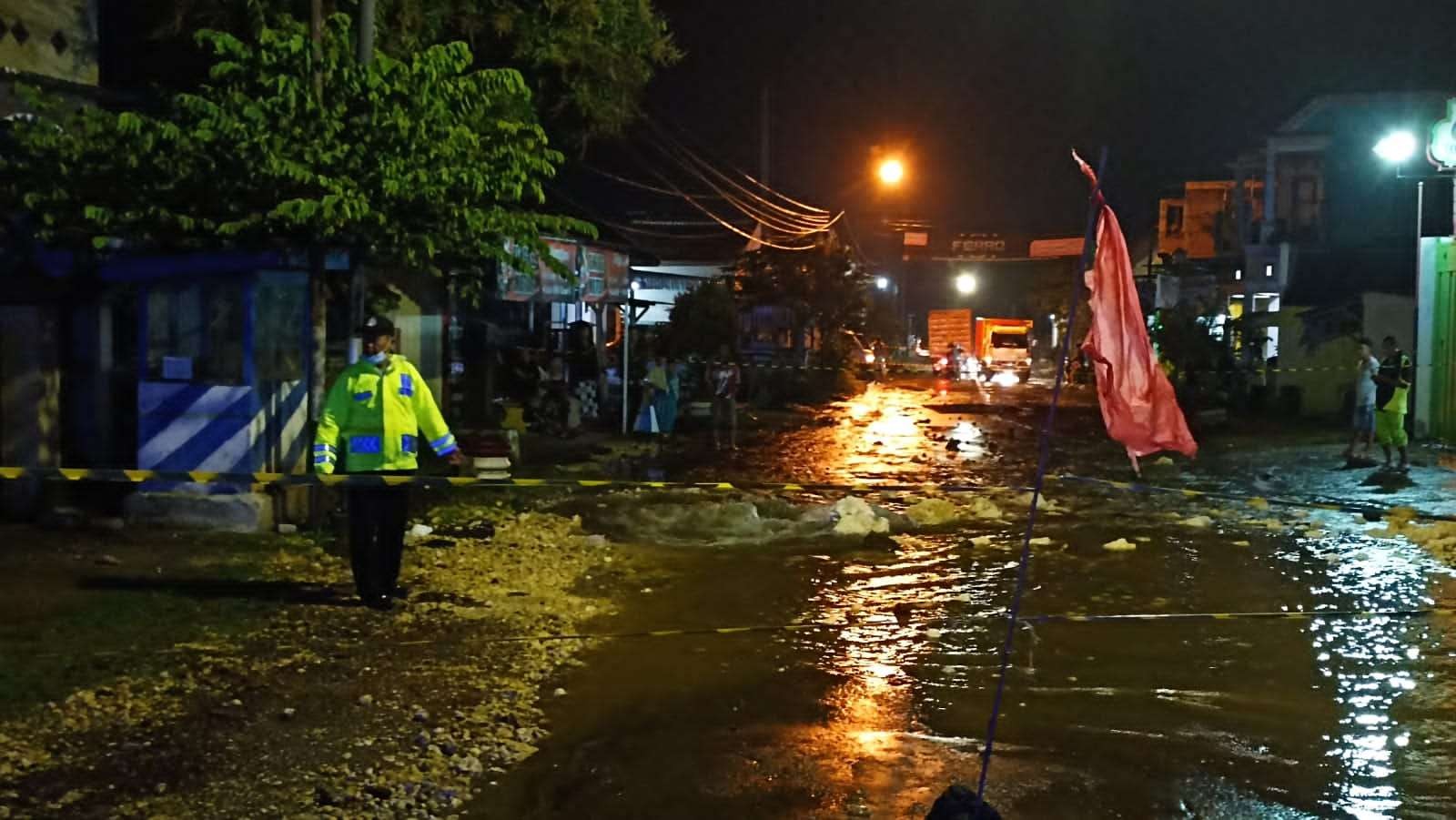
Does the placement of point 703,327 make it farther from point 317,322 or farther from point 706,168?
point 317,322

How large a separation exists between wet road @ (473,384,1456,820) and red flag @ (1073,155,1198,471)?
1512 millimetres

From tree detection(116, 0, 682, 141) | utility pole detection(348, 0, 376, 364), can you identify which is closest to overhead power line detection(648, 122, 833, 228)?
tree detection(116, 0, 682, 141)

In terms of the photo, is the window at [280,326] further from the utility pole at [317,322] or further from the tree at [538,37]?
the tree at [538,37]

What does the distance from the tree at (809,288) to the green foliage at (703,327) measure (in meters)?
8.19

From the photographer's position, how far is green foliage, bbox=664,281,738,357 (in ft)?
106

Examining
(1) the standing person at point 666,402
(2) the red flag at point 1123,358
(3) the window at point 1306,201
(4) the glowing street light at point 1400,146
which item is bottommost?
(1) the standing person at point 666,402

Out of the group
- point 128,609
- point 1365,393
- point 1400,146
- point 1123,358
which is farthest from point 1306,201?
point 128,609

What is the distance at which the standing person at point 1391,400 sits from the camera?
17.2 m

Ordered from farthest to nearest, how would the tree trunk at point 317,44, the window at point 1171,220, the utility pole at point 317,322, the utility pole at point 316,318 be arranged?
the window at point 1171,220 < the utility pole at point 317,322 < the utility pole at point 316,318 < the tree trunk at point 317,44

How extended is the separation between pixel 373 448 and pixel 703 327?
925 inches

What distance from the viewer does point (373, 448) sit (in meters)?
8.85

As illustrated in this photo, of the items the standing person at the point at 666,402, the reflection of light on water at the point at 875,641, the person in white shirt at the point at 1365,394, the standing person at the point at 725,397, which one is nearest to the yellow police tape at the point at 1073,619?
the reflection of light on water at the point at 875,641

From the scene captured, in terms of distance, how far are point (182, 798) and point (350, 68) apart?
7.48m

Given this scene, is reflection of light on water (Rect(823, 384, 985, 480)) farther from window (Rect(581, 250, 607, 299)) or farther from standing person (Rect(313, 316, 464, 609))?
standing person (Rect(313, 316, 464, 609))
